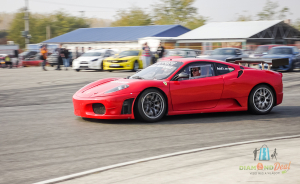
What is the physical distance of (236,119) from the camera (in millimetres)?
7699

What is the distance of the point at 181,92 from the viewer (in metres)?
7.36

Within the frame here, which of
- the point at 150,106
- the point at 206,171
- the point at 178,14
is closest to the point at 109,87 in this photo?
the point at 150,106

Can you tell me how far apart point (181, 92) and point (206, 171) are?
3241 mm

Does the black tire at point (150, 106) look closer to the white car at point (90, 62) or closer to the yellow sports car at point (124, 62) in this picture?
the yellow sports car at point (124, 62)

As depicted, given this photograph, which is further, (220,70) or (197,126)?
(220,70)

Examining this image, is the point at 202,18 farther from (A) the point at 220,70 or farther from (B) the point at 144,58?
(A) the point at 220,70

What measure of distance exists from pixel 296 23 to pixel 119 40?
73.0 m

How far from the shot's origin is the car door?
736cm

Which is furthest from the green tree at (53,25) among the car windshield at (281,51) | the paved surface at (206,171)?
the paved surface at (206,171)

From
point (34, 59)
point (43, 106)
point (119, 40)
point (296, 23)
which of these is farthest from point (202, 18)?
point (43, 106)

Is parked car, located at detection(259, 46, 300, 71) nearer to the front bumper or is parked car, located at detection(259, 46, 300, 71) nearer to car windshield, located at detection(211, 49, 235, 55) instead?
car windshield, located at detection(211, 49, 235, 55)

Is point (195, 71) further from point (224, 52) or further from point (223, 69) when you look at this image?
point (224, 52)

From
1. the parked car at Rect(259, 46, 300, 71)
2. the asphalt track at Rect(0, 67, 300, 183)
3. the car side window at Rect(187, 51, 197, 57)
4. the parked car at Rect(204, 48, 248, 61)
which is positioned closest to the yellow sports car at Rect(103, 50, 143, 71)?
the car side window at Rect(187, 51, 197, 57)

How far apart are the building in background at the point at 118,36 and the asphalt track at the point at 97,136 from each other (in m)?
42.0
